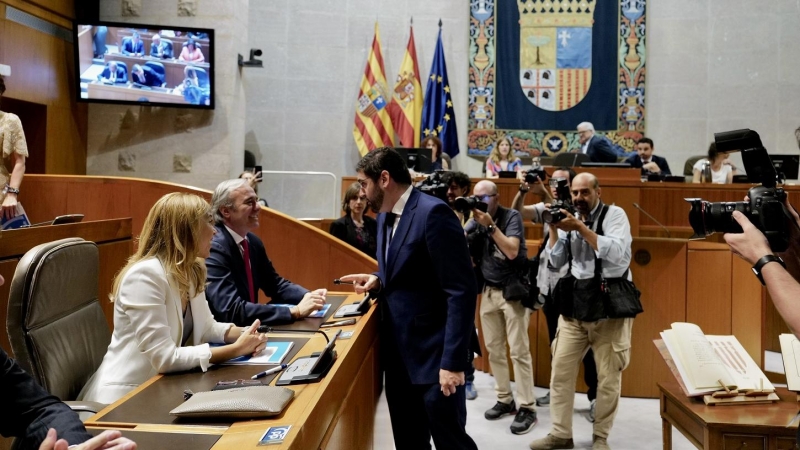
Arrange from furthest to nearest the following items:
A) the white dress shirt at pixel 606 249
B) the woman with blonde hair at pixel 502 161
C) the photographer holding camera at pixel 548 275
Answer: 1. the woman with blonde hair at pixel 502 161
2. the photographer holding camera at pixel 548 275
3. the white dress shirt at pixel 606 249

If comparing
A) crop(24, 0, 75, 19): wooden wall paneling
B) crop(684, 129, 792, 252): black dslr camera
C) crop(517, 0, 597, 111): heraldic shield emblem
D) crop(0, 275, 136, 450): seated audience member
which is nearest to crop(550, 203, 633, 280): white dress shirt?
crop(684, 129, 792, 252): black dslr camera

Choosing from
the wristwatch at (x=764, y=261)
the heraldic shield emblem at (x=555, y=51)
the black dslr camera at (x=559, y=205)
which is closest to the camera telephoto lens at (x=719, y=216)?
the wristwatch at (x=764, y=261)

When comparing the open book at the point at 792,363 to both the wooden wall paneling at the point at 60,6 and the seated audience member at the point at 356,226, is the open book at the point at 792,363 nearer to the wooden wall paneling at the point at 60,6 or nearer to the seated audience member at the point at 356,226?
the seated audience member at the point at 356,226

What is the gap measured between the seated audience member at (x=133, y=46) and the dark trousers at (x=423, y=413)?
5.44 meters

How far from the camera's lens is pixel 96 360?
2.48 m

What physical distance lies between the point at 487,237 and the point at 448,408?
2073 millimetres

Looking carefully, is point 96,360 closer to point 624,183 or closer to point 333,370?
point 333,370

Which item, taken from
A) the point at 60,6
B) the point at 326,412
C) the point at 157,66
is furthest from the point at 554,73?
the point at 326,412

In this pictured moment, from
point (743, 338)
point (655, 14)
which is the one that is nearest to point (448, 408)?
point (743, 338)

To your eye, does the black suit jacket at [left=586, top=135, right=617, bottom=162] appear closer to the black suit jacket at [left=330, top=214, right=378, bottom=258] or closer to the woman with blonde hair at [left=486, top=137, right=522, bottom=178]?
the woman with blonde hair at [left=486, top=137, right=522, bottom=178]

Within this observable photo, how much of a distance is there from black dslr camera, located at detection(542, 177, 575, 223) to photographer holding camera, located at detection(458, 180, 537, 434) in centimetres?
39

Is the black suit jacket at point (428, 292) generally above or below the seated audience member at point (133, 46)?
below

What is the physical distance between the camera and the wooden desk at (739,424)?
2.32 m

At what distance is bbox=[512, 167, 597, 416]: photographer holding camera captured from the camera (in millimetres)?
4195
